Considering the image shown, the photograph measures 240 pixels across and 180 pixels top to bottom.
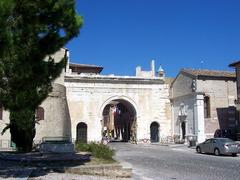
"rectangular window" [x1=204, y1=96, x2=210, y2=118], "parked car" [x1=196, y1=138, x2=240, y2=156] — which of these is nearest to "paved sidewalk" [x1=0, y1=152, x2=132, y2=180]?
"parked car" [x1=196, y1=138, x2=240, y2=156]

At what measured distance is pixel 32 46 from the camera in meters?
13.3

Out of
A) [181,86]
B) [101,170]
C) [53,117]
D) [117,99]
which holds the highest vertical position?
[181,86]

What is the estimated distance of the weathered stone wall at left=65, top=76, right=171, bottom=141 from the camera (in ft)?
165

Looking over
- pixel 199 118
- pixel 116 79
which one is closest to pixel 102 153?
pixel 199 118

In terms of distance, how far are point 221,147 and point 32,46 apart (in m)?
19.9

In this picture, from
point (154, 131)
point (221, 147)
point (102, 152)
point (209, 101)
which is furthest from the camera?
point (154, 131)

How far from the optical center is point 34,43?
43.8 feet

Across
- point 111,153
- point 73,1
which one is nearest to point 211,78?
point 111,153

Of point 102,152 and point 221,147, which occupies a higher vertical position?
point 102,152

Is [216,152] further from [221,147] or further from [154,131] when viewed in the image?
[154,131]

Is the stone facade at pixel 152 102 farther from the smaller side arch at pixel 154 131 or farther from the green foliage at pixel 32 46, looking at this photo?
the green foliage at pixel 32 46

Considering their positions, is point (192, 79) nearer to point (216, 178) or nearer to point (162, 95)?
point (162, 95)

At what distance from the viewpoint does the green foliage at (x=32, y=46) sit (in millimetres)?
12930

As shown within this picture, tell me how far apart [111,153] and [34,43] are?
911 centimetres
